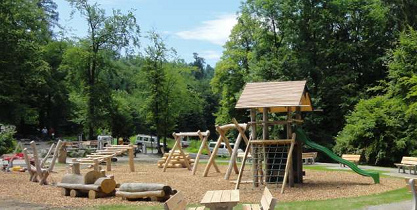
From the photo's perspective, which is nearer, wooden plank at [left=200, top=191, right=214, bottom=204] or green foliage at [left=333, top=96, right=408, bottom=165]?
wooden plank at [left=200, top=191, right=214, bottom=204]

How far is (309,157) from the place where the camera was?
29828 millimetres

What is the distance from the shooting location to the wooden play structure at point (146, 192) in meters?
13.2

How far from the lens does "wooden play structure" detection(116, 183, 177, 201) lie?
13.2 m

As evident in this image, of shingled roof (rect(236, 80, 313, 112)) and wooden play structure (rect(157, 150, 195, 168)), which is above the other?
shingled roof (rect(236, 80, 313, 112))

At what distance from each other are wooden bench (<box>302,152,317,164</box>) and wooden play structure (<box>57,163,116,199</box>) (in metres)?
17.6

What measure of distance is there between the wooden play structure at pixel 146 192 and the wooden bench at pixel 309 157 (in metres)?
17.9

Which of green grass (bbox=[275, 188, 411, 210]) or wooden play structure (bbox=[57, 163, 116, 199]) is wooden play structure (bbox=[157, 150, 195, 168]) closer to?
wooden play structure (bbox=[57, 163, 116, 199])

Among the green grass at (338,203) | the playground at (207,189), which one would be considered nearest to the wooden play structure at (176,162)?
the playground at (207,189)

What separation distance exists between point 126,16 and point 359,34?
2148 centimetres

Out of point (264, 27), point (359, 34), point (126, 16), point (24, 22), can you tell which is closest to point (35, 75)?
point (24, 22)

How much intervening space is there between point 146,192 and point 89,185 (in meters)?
2.22

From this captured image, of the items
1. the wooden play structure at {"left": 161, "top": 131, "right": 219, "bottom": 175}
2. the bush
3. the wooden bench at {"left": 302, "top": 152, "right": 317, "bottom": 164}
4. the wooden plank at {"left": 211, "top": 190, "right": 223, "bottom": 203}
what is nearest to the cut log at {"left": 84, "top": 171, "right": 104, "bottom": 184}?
the wooden plank at {"left": 211, "top": 190, "right": 223, "bottom": 203}

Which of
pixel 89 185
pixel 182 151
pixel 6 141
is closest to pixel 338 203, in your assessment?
pixel 89 185

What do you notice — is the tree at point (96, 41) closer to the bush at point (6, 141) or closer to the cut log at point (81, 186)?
the bush at point (6, 141)
